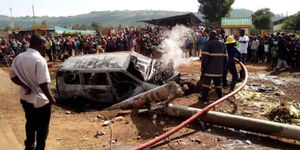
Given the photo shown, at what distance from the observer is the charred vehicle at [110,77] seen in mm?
8125

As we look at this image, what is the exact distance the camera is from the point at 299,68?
44.1ft

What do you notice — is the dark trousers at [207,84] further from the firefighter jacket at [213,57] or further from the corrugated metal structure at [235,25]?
the corrugated metal structure at [235,25]

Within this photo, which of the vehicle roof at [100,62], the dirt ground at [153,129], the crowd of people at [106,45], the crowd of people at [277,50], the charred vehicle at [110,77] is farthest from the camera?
the crowd of people at [106,45]

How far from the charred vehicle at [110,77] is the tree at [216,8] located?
48824 mm

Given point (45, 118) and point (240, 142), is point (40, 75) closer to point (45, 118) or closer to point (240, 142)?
point (45, 118)

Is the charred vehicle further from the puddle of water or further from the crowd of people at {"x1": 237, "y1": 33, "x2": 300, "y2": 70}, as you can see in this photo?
the crowd of people at {"x1": 237, "y1": 33, "x2": 300, "y2": 70}

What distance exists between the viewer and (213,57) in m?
7.22

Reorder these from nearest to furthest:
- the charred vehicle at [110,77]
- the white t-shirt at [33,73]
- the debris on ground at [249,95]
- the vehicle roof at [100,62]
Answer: the white t-shirt at [33,73] < the debris on ground at [249,95] < the charred vehicle at [110,77] < the vehicle roof at [100,62]

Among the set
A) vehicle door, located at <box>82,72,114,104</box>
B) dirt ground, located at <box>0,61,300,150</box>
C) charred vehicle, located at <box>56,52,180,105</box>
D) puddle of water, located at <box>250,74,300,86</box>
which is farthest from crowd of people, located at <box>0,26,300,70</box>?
dirt ground, located at <box>0,61,300,150</box>

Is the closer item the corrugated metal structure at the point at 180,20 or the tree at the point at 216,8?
the corrugated metal structure at the point at 180,20

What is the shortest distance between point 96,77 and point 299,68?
32.4 ft

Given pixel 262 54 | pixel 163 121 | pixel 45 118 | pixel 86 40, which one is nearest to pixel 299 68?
pixel 262 54

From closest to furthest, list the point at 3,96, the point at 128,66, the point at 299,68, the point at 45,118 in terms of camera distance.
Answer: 1. the point at 45,118
2. the point at 128,66
3. the point at 3,96
4. the point at 299,68

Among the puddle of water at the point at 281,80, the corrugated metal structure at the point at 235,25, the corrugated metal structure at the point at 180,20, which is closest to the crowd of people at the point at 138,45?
the corrugated metal structure at the point at 180,20
